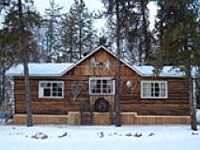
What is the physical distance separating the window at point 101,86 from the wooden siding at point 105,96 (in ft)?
0.84

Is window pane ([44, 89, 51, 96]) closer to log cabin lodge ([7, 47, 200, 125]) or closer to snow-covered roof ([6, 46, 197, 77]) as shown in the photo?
log cabin lodge ([7, 47, 200, 125])

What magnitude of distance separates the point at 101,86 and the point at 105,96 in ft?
2.20

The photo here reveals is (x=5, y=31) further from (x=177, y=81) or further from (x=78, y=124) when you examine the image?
(x=177, y=81)

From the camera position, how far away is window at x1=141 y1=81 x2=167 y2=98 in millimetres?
25969

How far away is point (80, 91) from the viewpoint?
2620 centimetres

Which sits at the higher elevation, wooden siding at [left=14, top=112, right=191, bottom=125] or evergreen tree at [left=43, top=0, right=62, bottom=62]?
evergreen tree at [left=43, top=0, right=62, bottom=62]

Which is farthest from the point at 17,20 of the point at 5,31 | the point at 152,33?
the point at 152,33

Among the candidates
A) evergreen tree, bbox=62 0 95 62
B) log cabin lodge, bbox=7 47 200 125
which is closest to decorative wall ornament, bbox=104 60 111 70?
log cabin lodge, bbox=7 47 200 125

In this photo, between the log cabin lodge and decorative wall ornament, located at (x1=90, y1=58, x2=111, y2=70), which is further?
decorative wall ornament, located at (x1=90, y1=58, x2=111, y2=70)

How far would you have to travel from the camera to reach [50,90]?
26266 millimetres

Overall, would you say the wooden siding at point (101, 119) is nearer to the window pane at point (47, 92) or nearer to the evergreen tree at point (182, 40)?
the window pane at point (47, 92)

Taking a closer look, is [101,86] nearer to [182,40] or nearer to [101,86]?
[101,86]

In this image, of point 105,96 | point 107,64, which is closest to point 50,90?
point 105,96

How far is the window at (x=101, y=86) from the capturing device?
2614 cm
